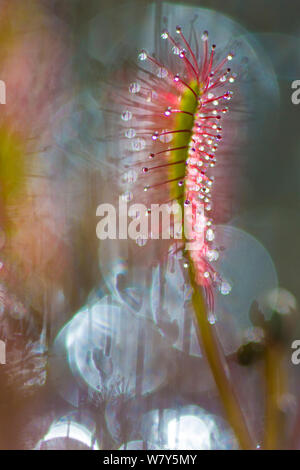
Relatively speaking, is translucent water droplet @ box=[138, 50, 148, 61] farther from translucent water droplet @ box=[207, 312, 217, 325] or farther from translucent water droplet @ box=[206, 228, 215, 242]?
translucent water droplet @ box=[207, 312, 217, 325]

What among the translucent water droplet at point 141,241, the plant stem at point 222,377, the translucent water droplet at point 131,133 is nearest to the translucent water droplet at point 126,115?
the translucent water droplet at point 131,133

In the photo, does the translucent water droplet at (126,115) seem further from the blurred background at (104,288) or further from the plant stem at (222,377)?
the plant stem at (222,377)

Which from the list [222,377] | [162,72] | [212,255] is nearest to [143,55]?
[162,72]

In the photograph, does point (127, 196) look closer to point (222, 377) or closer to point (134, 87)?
point (134, 87)

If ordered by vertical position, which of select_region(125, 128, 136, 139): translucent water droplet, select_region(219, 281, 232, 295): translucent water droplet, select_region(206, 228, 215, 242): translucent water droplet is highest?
select_region(125, 128, 136, 139): translucent water droplet

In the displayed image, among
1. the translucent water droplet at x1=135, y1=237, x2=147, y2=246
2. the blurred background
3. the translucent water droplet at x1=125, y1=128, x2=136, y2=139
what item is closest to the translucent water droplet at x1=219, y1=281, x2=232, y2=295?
the blurred background

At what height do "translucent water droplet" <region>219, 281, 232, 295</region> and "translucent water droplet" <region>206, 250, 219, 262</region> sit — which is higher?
"translucent water droplet" <region>206, 250, 219, 262</region>
